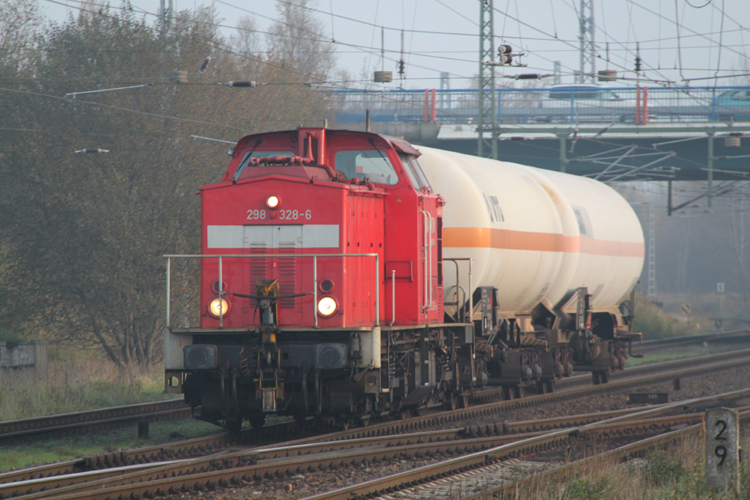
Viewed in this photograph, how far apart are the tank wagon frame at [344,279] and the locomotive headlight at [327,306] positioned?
12 mm

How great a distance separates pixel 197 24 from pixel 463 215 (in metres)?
13.7

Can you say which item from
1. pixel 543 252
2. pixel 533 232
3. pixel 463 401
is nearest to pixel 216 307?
pixel 463 401

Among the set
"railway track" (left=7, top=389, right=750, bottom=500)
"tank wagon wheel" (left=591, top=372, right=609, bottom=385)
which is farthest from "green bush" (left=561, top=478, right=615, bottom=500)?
"tank wagon wheel" (left=591, top=372, right=609, bottom=385)

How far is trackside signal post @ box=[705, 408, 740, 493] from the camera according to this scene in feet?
24.2

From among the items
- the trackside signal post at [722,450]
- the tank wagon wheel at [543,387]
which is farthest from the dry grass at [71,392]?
the trackside signal post at [722,450]

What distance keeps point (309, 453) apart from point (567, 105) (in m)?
30.0

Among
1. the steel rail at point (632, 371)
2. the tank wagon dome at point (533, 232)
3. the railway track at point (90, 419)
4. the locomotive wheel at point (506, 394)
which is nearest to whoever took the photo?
the railway track at point (90, 419)

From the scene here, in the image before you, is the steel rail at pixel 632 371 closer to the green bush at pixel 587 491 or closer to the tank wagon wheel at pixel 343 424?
the tank wagon wheel at pixel 343 424

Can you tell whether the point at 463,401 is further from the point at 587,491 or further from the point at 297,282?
the point at 587,491

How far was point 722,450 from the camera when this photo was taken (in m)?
7.42

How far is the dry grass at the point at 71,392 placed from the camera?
12.5 metres

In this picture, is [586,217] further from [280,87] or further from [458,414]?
[280,87]

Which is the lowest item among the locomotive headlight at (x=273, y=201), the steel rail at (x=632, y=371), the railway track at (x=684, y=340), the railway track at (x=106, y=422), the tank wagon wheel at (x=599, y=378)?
the railway track at (x=684, y=340)

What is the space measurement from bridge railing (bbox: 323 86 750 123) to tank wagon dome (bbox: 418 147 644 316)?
15.2 m
